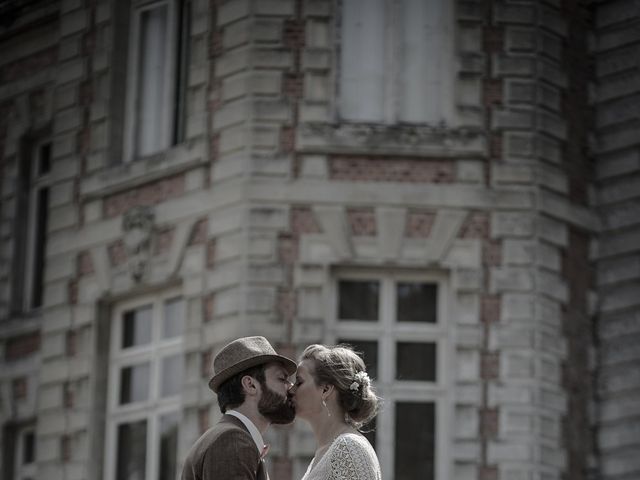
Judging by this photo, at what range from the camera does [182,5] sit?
1777 centimetres

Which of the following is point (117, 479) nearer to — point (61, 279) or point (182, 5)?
point (61, 279)

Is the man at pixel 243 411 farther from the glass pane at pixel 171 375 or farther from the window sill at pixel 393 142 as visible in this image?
the glass pane at pixel 171 375

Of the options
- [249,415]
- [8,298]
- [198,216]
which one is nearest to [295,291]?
[198,216]

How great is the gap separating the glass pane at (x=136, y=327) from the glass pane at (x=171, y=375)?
38 cm

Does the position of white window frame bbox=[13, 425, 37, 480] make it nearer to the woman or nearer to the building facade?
the building facade

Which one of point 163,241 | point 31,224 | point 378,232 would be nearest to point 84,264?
point 163,241

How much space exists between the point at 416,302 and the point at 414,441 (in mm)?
1205

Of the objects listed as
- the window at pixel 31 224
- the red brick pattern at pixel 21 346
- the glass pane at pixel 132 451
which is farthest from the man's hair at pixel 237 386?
the window at pixel 31 224

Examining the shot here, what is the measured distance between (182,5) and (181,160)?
175 cm

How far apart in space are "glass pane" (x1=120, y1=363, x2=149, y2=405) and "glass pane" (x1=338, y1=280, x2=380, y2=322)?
2.09m

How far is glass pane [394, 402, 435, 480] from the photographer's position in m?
15.9

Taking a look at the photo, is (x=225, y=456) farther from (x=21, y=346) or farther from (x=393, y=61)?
(x=21, y=346)

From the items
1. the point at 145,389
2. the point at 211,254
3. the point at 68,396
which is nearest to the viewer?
the point at 211,254

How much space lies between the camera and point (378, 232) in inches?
633
